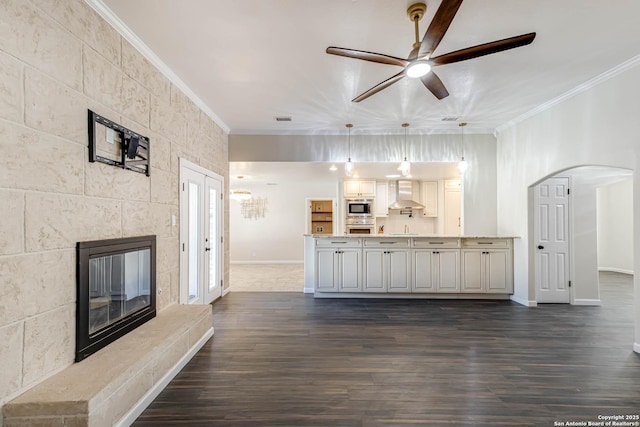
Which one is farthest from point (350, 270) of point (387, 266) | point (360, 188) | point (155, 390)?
point (155, 390)

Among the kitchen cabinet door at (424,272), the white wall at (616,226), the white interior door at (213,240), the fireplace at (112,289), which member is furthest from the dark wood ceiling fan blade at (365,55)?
the white wall at (616,226)

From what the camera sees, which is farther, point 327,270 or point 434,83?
point 327,270

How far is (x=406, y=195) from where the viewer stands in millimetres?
7637

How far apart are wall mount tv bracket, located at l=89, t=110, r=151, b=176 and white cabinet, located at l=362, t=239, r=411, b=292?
3.51 metres

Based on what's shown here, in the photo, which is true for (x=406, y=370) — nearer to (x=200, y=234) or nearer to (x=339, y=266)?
(x=339, y=266)

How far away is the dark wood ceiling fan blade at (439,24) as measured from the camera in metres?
1.68

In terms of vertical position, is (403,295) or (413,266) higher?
(413,266)

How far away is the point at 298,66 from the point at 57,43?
1.97m

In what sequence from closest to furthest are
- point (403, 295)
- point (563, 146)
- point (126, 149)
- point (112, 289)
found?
1. point (112, 289)
2. point (126, 149)
3. point (563, 146)
4. point (403, 295)

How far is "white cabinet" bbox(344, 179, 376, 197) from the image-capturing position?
304 inches

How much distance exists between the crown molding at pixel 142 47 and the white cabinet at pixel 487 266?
4.77m

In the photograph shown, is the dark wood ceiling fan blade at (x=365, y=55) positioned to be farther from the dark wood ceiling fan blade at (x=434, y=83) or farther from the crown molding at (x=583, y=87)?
the crown molding at (x=583, y=87)

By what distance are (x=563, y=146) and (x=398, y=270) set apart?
114 inches

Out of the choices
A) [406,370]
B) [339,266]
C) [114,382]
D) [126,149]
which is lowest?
[406,370]
